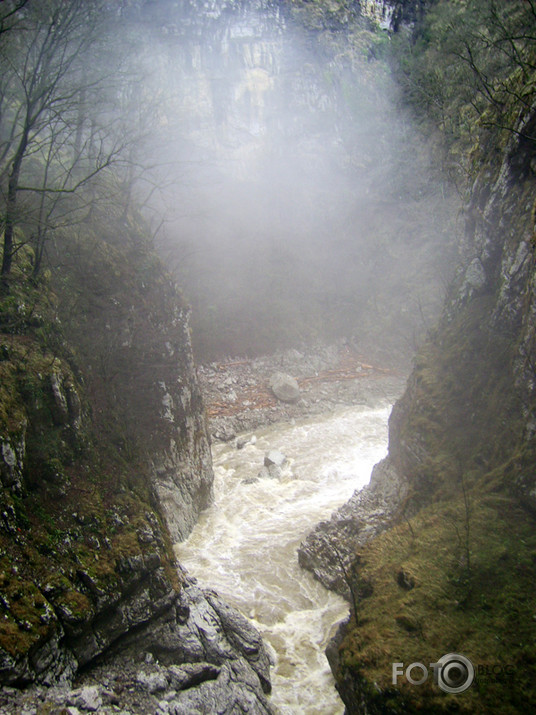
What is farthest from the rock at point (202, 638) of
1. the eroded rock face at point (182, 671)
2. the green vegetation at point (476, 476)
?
the green vegetation at point (476, 476)

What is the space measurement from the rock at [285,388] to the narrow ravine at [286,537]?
2735 mm

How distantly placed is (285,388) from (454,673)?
60.9 feet

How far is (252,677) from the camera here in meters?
6.77

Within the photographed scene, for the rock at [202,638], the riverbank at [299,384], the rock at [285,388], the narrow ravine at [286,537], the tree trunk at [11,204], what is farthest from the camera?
the rock at [285,388]

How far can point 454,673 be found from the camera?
16.4 feet

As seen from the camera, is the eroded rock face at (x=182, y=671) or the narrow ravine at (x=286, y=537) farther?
the narrow ravine at (x=286, y=537)

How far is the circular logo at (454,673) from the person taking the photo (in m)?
4.83

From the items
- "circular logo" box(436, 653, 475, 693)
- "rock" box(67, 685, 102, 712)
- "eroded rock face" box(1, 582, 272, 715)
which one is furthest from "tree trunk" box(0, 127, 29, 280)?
"circular logo" box(436, 653, 475, 693)

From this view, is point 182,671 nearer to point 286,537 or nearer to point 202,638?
point 202,638

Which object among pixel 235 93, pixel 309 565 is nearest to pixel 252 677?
pixel 309 565

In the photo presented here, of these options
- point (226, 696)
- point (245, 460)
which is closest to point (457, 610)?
point (226, 696)

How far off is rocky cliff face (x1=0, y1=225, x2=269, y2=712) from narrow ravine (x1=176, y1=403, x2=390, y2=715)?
815mm

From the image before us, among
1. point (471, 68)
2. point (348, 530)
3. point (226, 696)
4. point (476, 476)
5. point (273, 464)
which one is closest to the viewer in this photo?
point (226, 696)

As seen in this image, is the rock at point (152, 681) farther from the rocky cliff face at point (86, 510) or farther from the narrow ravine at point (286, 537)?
the narrow ravine at point (286, 537)
